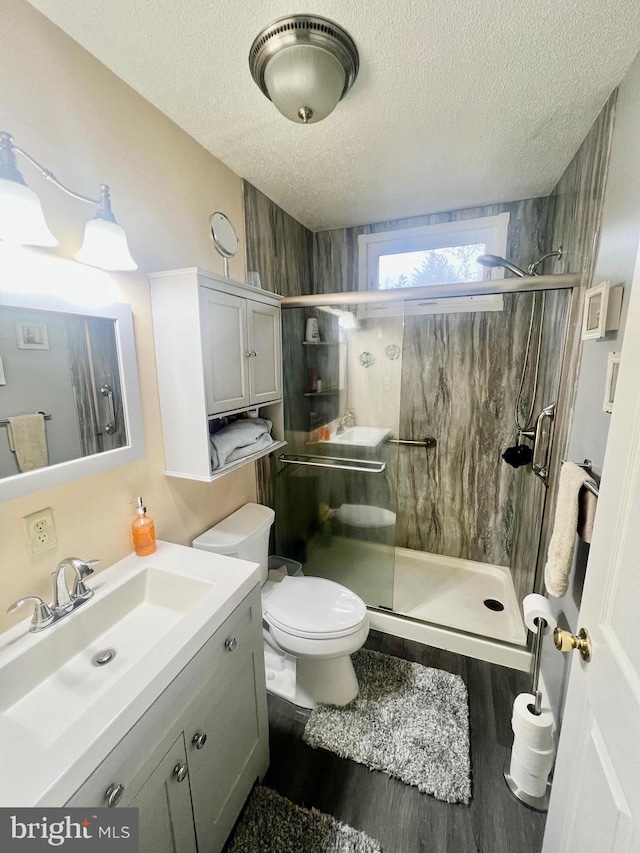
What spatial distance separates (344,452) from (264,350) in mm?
914

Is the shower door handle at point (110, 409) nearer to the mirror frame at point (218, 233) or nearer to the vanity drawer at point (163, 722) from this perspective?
the vanity drawer at point (163, 722)

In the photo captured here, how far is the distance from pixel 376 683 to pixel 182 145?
256cm

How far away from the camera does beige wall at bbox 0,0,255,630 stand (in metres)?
0.94

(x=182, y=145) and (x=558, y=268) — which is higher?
(x=182, y=145)

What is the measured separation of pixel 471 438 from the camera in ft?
7.95

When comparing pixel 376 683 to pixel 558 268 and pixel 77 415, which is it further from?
pixel 558 268

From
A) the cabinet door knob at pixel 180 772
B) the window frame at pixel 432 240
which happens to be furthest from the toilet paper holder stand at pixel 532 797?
the window frame at pixel 432 240

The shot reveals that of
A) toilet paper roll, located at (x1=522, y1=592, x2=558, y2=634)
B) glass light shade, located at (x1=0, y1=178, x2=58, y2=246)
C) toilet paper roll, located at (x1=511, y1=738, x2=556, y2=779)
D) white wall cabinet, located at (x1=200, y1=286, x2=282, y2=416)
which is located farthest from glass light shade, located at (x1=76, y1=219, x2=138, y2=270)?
toilet paper roll, located at (x1=511, y1=738, x2=556, y2=779)

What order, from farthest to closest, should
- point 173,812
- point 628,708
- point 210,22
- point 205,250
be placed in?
1. point 205,250
2. point 210,22
3. point 173,812
4. point 628,708

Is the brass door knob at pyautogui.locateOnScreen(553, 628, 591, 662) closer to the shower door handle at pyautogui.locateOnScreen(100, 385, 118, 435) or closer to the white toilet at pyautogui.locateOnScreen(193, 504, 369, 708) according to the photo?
the white toilet at pyautogui.locateOnScreen(193, 504, 369, 708)

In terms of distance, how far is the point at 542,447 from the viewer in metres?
1.74

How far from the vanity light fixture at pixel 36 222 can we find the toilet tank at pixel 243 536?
1140 millimetres

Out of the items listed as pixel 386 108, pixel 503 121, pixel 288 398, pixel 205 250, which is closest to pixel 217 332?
pixel 205 250

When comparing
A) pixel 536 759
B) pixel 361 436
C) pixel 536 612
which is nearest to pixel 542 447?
pixel 536 612
